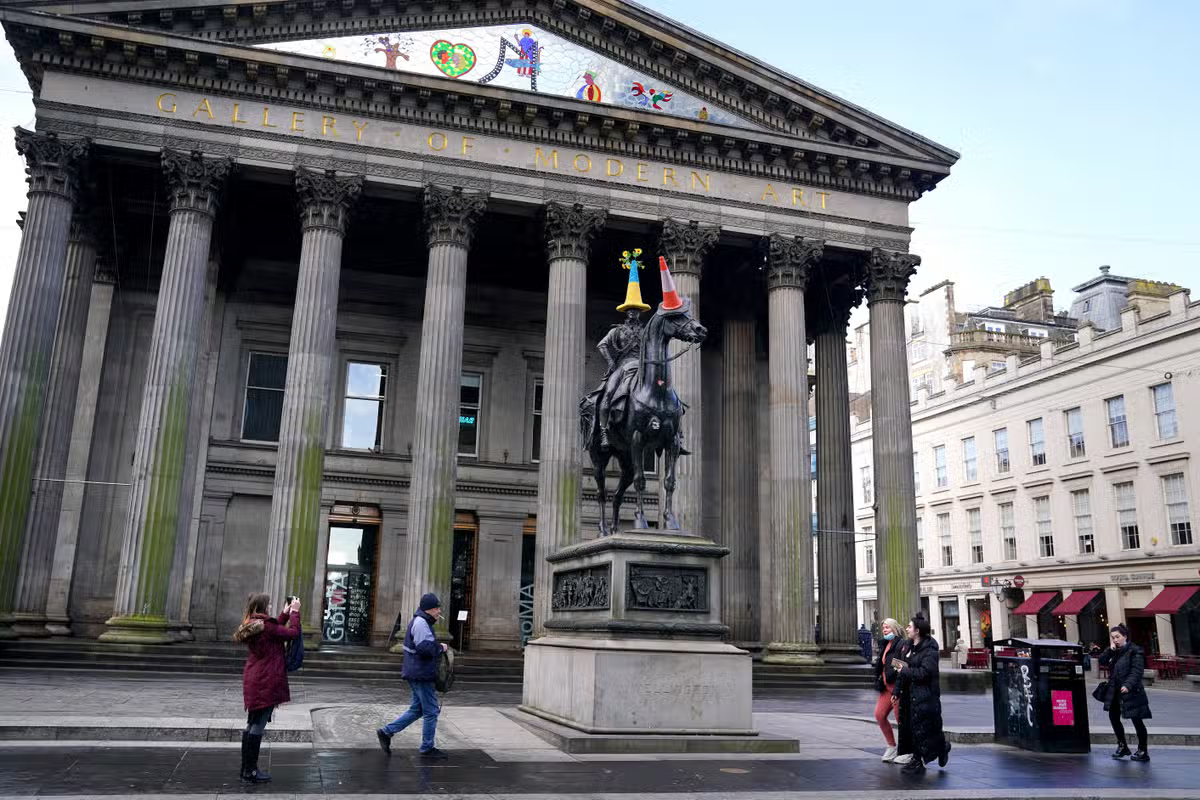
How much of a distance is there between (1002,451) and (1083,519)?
5.96 m

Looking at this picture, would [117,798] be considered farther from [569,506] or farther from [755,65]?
[755,65]

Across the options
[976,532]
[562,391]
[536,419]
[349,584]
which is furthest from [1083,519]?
[349,584]

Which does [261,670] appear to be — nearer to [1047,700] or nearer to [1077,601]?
[1047,700]

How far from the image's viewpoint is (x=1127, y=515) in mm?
40969

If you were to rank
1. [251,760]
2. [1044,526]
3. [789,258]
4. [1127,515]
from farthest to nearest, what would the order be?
[1044,526] → [1127,515] → [789,258] → [251,760]

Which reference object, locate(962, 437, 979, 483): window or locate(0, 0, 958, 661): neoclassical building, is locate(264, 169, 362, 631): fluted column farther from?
locate(962, 437, 979, 483): window

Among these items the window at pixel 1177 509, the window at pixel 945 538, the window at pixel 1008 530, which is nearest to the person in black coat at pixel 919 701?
the window at pixel 1177 509

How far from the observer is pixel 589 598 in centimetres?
1231

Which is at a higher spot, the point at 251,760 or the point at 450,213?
the point at 450,213

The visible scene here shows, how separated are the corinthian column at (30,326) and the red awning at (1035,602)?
4013 cm

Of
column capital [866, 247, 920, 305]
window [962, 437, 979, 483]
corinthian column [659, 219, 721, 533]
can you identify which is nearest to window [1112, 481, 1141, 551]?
window [962, 437, 979, 483]

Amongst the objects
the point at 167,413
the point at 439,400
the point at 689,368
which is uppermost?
the point at 689,368

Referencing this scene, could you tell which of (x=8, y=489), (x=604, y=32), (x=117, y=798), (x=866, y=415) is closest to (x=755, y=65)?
(x=604, y=32)

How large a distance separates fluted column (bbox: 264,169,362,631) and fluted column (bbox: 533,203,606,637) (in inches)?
208
